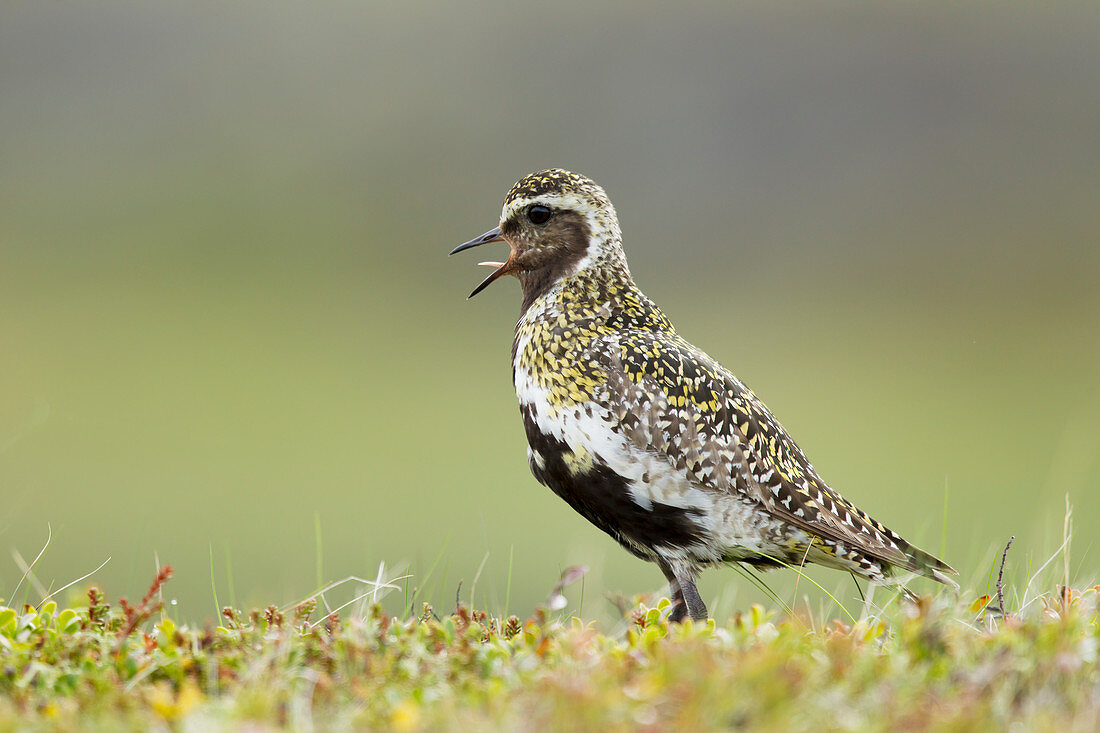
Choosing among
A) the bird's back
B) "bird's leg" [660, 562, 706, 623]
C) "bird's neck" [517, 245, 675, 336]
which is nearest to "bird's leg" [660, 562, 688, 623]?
"bird's leg" [660, 562, 706, 623]

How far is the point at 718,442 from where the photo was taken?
446 centimetres

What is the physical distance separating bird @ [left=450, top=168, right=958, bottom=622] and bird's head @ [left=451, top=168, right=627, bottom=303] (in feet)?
0.87

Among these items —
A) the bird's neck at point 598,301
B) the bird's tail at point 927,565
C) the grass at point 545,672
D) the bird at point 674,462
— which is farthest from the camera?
the bird's neck at point 598,301

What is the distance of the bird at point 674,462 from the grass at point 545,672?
739mm

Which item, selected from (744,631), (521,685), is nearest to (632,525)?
(744,631)

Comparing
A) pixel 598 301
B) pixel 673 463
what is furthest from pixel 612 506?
pixel 598 301

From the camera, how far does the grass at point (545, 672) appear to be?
7.85 ft

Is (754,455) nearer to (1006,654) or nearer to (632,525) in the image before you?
(632,525)

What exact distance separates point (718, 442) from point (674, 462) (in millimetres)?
216

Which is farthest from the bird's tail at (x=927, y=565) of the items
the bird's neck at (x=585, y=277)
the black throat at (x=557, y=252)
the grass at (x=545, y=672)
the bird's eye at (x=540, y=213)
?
the bird's eye at (x=540, y=213)

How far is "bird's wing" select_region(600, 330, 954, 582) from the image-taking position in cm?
439

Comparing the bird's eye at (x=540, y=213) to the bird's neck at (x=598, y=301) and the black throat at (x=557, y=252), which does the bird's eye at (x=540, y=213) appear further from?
the bird's neck at (x=598, y=301)

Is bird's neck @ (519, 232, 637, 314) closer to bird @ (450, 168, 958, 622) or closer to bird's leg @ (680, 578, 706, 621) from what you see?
bird @ (450, 168, 958, 622)

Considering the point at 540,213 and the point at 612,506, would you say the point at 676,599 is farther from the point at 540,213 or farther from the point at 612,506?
the point at 540,213
